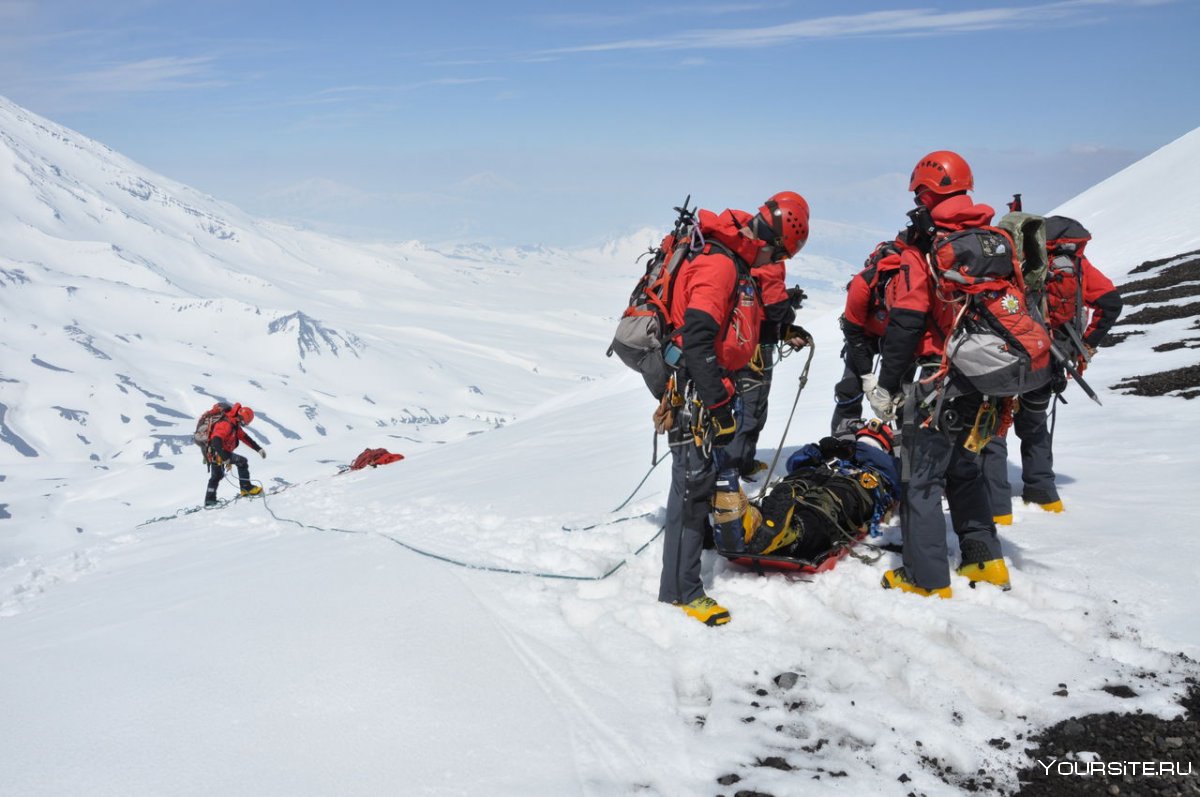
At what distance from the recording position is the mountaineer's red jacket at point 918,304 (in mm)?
5406

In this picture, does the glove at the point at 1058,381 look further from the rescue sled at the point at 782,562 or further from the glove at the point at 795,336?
the rescue sled at the point at 782,562

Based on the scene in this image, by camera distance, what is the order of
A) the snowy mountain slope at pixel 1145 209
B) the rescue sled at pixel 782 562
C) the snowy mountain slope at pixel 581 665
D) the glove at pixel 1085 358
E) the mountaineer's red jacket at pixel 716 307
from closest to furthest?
1. the snowy mountain slope at pixel 581 665
2. the mountaineer's red jacket at pixel 716 307
3. the rescue sled at pixel 782 562
4. the glove at pixel 1085 358
5. the snowy mountain slope at pixel 1145 209

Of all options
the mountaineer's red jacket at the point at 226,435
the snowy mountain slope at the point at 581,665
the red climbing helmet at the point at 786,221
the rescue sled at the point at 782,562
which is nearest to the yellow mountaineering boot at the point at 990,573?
the snowy mountain slope at the point at 581,665

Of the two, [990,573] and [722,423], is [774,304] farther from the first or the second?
[990,573]

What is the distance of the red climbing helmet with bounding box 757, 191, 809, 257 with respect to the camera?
5648 mm

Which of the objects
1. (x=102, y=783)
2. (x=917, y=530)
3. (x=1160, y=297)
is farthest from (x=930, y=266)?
(x=1160, y=297)

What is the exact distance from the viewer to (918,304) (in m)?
5.39

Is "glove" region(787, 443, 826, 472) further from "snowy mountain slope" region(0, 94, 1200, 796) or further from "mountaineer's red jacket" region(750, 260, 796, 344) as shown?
"snowy mountain slope" region(0, 94, 1200, 796)

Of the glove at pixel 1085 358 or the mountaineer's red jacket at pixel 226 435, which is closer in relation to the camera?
the glove at pixel 1085 358

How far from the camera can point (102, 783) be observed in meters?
3.90

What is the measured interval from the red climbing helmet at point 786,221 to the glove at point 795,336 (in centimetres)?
253

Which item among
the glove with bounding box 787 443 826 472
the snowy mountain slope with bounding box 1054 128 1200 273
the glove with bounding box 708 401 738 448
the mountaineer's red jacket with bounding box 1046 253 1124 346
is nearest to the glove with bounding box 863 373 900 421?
the glove with bounding box 708 401 738 448

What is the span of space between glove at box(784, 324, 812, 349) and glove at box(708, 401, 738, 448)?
127 inches

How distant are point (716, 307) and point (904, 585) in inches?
104
